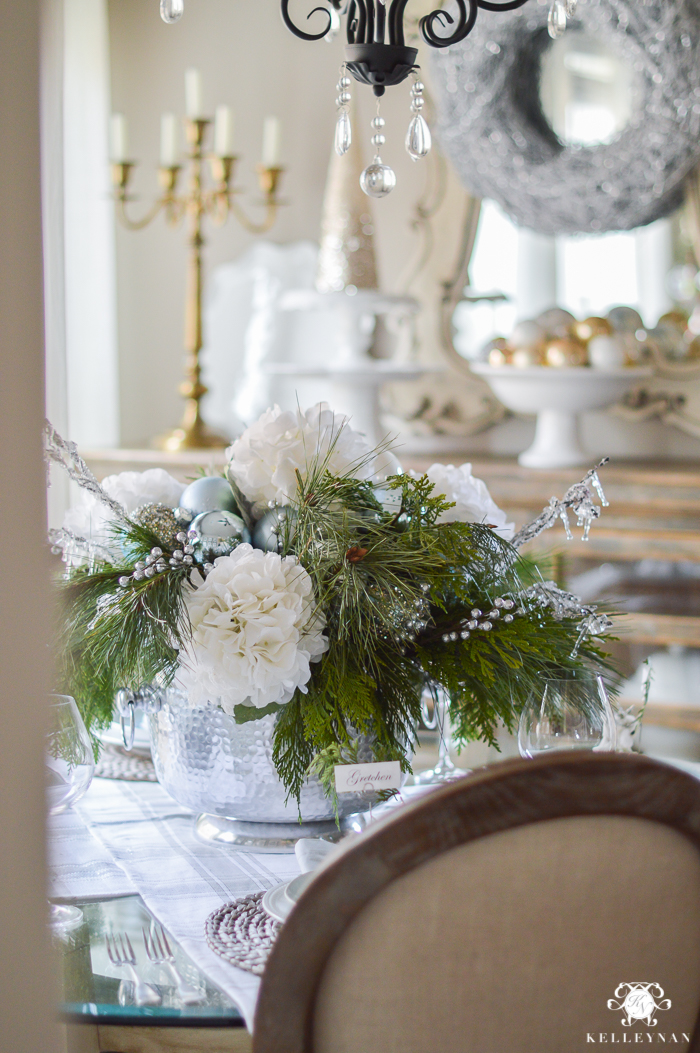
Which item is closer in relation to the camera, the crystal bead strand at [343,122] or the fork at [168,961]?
the fork at [168,961]

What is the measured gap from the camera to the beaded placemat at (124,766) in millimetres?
1116

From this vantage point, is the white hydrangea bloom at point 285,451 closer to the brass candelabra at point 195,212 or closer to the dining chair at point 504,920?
the dining chair at point 504,920

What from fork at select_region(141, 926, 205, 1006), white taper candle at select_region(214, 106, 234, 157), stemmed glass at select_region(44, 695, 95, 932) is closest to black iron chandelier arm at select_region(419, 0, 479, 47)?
stemmed glass at select_region(44, 695, 95, 932)

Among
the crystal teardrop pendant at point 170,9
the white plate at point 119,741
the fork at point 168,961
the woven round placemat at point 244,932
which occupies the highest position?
the crystal teardrop pendant at point 170,9

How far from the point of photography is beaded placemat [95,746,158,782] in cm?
112

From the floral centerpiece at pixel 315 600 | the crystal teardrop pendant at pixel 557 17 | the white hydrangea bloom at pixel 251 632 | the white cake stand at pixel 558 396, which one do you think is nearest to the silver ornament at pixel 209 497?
the floral centerpiece at pixel 315 600

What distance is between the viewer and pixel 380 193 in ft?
3.36

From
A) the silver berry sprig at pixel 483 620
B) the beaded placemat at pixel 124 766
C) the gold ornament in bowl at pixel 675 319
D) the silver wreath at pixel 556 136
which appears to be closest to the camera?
the silver berry sprig at pixel 483 620

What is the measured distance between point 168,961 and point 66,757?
20 cm

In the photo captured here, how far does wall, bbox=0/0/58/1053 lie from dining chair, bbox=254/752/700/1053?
154 millimetres

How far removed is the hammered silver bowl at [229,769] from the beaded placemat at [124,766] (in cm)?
21

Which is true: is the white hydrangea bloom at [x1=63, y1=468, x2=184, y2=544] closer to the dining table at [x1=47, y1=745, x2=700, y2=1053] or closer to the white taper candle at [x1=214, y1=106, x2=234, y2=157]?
the dining table at [x1=47, y1=745, x2=700, y2=1053]

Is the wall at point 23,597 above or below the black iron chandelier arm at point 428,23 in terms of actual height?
below

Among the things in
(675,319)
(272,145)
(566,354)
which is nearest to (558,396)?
(566,354)
